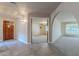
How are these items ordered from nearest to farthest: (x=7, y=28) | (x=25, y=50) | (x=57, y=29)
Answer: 1. (x=25, y=50)
2. (x=57, y=29)
3. (x=7, y=28)

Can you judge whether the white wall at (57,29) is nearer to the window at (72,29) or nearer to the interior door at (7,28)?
the window at (72,29)

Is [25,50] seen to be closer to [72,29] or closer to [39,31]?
[72,29]

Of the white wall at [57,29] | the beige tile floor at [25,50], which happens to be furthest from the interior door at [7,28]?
the white wall at [57,29]

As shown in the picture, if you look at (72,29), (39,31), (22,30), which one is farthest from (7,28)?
(39,31)

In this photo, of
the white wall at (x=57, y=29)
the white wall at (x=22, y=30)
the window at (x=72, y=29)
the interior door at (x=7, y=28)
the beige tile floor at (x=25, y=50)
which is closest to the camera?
the beige tile floor at (x=25, y=50)

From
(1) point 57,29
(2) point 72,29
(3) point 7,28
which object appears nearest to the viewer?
(2) point 72,29

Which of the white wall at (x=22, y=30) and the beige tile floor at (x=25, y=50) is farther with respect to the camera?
the white wall at (x=22, y=30)

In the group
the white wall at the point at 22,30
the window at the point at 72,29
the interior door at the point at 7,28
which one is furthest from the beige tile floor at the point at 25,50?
the interior door at the point at 7,28

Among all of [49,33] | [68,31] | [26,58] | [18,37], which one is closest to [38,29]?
[49,33]

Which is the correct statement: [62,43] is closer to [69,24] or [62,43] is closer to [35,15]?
[69,24]

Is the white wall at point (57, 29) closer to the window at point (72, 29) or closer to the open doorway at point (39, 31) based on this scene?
the window at point (72, 29)

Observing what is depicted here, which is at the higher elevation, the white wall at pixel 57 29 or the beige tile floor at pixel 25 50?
the white wall at pixel 57 29

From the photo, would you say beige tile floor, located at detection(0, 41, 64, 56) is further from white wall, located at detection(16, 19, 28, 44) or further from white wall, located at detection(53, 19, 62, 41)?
white wall, located at detection(53, 19, 62, 41)

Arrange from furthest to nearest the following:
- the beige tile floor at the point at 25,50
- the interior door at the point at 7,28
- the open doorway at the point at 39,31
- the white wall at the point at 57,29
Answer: the open doorway at the point at 39,31 → the interior door at the point at 7,28 → the white wall at the point at 57,29 → the beige tile floor at the point at 25,50
